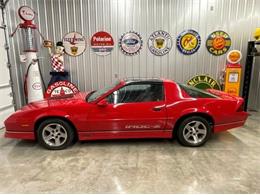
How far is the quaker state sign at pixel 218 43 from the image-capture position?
4910 millimetres

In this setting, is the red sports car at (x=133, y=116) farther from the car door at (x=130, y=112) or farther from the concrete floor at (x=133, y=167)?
the concrete floor at (x=133, y=167)

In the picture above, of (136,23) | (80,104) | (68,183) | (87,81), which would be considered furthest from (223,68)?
(68,183)

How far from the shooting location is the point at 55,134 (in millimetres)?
2943

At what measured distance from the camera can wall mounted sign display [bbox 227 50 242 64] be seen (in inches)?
181

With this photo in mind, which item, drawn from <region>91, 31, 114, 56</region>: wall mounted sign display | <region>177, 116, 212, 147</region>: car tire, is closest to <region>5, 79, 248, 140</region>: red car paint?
<region>177, 116, 212, 147</region>: car tire

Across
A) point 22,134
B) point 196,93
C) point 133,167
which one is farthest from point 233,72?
point 22,134

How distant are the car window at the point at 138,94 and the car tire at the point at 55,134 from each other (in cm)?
80

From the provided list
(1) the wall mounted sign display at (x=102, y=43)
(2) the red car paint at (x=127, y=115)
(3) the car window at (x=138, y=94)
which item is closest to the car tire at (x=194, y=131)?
(2) the red car paint at (x=127, y=115)

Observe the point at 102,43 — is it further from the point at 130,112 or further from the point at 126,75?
the point at 130,112

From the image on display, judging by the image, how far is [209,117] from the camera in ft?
9.80

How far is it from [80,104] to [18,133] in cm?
105

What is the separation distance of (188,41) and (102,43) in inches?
88.8

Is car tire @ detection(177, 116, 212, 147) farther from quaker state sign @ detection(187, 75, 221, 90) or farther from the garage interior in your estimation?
quaker state sign @ detection(187, 75, 221, 90)

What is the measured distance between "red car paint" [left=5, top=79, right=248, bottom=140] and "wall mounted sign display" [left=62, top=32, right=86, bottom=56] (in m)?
2.37
